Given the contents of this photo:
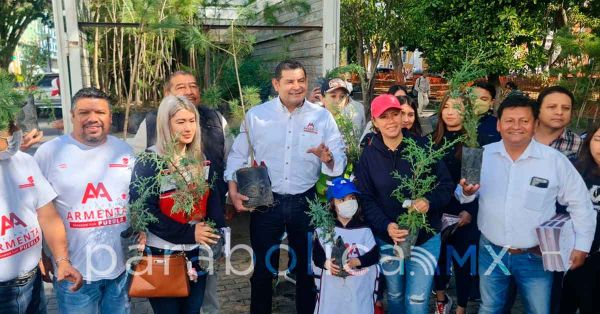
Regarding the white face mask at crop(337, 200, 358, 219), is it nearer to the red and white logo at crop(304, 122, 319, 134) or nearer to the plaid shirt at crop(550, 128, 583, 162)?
the red and white logo at crop(304, 122, 319, 134)

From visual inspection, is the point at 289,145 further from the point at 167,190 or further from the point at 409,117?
the point at 167,190

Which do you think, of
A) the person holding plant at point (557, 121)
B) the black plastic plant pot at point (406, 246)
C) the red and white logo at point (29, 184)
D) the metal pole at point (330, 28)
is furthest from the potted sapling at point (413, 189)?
the metal pole at point (330, 28)

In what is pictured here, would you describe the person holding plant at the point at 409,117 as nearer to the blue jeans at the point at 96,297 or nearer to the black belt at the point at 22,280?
the blue jeans at the point at 96,297

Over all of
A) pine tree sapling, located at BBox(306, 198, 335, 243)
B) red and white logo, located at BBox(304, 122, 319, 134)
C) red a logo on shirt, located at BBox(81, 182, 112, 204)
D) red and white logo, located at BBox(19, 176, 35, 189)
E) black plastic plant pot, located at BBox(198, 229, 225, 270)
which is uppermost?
red and white logo, located at BBox(304, 122, 319, 134)

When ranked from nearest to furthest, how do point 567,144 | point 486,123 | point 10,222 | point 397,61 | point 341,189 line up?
point 10,222
point 341,189
point 567,144
point 486,123
point 397,61

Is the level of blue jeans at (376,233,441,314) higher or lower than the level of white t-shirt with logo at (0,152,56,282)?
lower

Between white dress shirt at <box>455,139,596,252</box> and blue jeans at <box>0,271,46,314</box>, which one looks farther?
white dress shirt at <box>455,139,596,252</box>

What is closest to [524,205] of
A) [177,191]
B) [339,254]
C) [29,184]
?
[339,254]

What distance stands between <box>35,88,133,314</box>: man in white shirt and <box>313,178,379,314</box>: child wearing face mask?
1263mm

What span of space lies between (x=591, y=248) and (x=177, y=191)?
2585mm

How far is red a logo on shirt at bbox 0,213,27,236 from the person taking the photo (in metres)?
2.36

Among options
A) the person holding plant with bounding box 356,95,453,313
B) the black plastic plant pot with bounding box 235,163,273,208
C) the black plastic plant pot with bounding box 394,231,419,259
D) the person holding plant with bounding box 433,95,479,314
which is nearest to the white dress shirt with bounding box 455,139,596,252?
the person holding plant with bounding box 356,95,453,313

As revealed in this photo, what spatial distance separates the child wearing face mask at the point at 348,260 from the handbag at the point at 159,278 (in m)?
0.91

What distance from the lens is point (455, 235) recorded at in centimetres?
379
